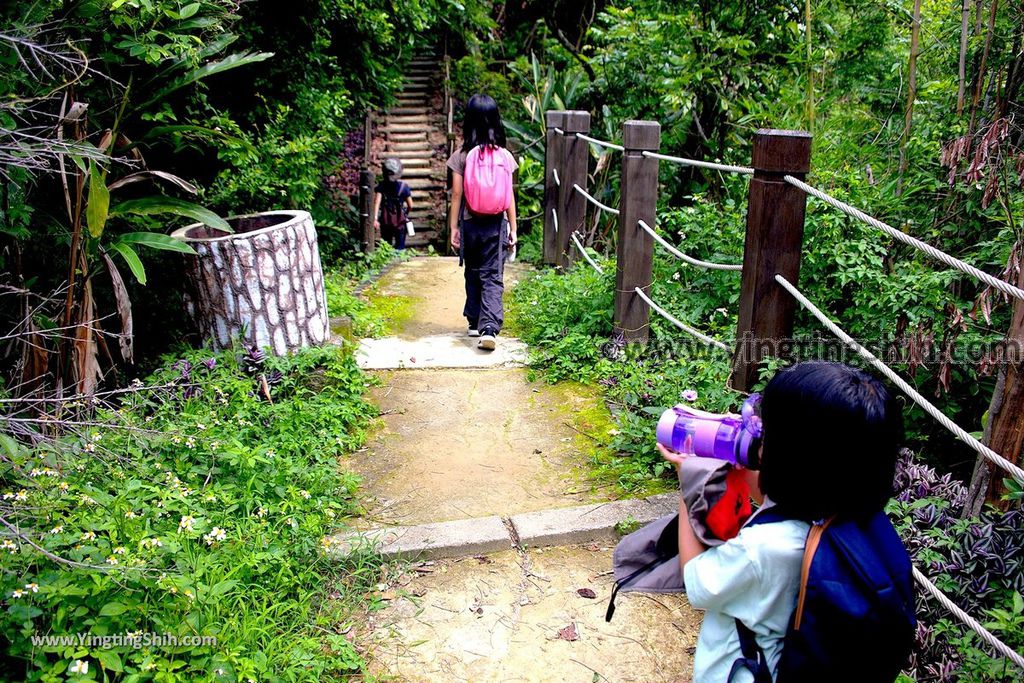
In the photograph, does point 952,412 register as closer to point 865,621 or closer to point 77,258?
point 865,621

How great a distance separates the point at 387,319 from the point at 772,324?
343 centimetres

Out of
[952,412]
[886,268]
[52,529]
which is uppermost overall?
[886,268]

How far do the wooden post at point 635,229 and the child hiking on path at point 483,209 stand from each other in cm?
83

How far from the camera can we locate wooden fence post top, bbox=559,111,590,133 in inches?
248

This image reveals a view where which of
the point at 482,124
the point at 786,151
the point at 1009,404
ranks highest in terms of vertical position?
the point at 482,124

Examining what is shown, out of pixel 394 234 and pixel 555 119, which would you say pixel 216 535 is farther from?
pixel 394 234

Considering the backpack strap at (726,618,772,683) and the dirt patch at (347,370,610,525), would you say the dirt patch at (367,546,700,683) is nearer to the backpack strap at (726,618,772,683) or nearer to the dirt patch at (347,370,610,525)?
the dirt patch at (347,370,610,525)

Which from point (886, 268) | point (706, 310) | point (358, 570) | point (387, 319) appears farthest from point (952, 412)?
point (387, 319)

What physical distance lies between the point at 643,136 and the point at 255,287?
2270 mm

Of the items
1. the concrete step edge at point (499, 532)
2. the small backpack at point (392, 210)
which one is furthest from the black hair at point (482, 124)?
the small backpack at point (392, 210)

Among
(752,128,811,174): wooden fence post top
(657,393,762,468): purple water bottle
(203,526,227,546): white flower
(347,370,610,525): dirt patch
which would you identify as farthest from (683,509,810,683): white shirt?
(347,370,610,525): dirt patch

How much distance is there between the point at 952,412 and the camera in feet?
9.87

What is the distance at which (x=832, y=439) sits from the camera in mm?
1346

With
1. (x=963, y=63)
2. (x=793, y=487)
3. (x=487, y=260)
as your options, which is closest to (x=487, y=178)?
(x=487, y=260)
